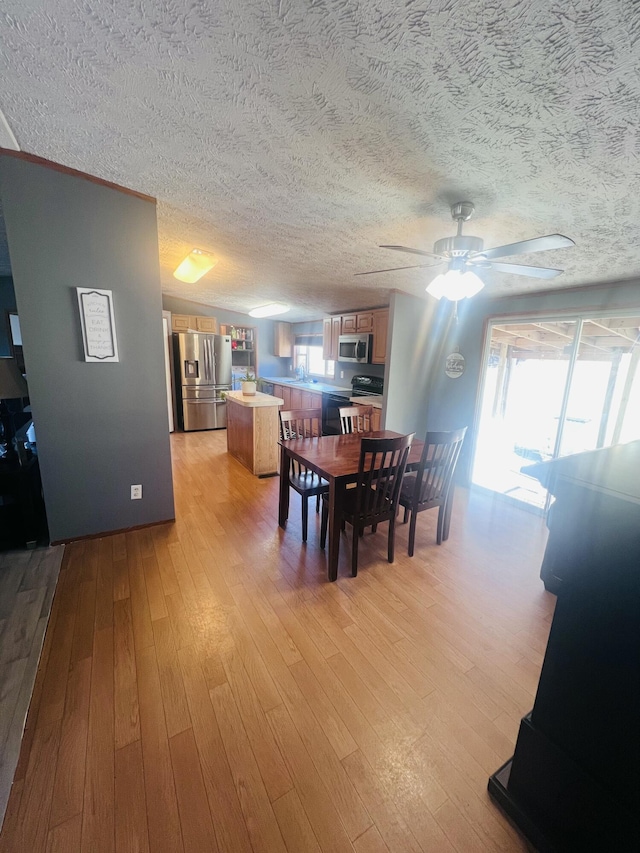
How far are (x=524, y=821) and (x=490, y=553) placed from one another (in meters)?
1.76

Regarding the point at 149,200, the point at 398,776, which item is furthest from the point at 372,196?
the point at 398,776

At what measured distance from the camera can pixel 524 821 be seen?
1098 mm

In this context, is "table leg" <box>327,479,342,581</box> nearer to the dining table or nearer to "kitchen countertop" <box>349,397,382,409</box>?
the dining table

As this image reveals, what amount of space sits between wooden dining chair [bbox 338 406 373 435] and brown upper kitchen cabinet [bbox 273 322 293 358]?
174 inches

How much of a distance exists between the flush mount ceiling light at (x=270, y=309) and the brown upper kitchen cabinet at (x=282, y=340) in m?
0.81

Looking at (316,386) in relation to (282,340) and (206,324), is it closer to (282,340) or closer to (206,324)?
(282,340)

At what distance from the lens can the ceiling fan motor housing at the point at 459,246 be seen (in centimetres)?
185

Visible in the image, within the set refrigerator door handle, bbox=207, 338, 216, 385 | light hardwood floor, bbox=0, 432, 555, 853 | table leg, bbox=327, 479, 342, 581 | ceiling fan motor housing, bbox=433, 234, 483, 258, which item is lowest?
light hardwood floor, bbox=0, 432, 555, 853

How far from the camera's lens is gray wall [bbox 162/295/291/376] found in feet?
21.5

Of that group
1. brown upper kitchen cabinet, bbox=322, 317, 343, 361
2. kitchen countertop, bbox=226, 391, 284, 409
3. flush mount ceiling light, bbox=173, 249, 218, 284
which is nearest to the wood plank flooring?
kitchen countertop, bbox=226, 391, 284, 409

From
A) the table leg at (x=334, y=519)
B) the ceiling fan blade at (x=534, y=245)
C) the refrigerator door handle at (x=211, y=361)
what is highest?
the ceiling fan blade at (x=534, y=245)

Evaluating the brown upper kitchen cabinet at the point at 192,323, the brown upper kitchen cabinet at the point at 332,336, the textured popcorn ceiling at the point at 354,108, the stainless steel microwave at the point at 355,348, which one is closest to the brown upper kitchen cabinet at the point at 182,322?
the brown upper kitchen cabinet at the point at 192,323

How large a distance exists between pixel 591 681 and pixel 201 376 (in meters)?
6.05

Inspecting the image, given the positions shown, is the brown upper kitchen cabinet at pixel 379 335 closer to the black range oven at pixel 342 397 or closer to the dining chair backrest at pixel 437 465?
the black range oven at pixel 342 397
